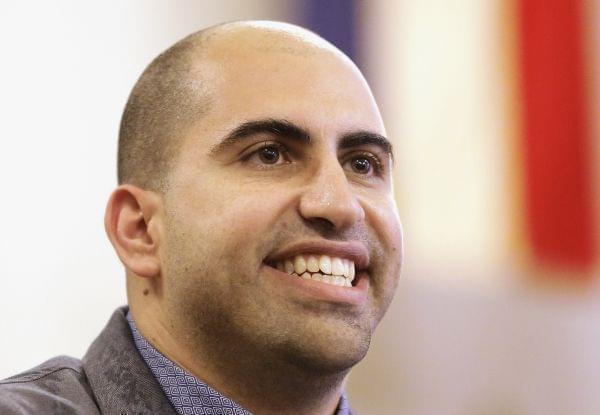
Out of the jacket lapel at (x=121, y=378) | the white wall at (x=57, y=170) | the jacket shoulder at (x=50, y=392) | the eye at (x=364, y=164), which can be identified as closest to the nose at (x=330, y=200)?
the eye at (x=364, y=164)

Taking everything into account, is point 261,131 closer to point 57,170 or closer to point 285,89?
point 285,89

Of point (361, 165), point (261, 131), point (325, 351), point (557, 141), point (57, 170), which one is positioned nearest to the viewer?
point (325, 351)

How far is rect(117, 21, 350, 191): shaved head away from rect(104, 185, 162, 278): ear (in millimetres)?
29

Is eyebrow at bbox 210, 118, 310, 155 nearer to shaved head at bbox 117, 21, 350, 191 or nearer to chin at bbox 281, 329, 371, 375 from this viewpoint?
shaved head at bbox 117, 21, 350, 191

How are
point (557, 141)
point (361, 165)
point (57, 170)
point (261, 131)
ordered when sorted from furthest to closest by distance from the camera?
point (557, 141)
point (57, 170)
point (361, 165)
point (261, 131)

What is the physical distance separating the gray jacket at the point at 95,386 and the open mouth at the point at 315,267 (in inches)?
12.3

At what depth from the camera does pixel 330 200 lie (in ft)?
5.58

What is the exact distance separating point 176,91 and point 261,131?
24 centimetres

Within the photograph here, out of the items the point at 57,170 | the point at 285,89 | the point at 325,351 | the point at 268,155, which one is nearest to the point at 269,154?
the point at 268,155

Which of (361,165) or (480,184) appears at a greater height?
(361,165)

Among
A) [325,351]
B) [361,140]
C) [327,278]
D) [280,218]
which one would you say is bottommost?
[325,351]

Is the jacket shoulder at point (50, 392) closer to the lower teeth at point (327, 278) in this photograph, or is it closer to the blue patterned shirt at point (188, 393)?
the blue patterned shirt at point (188, 393)

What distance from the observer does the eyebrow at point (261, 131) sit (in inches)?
70.1

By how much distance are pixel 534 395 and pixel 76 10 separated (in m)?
2.24
